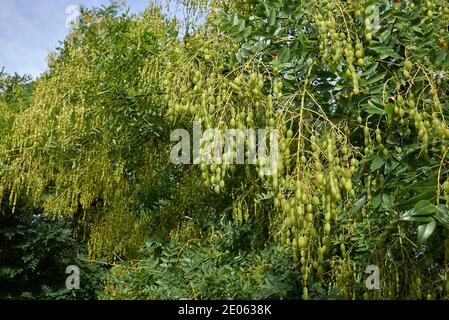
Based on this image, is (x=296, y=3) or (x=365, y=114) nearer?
Answer: (x=365, y=114)

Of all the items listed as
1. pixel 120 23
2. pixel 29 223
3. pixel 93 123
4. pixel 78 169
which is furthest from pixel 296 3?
pixel 29 223

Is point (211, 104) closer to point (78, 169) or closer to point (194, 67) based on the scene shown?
point (194, 67)

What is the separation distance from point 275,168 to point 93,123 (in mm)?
2193

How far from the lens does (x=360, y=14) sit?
1796 mm

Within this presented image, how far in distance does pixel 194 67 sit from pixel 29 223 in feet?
17.6

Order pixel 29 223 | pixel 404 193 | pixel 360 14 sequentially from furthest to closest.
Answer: pixel 29 223
pixel 360 14
pixel 404 193

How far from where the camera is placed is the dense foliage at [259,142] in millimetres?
1538

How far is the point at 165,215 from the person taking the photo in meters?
3.45

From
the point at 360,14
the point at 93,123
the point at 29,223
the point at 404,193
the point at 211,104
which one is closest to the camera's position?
the point at 404,193

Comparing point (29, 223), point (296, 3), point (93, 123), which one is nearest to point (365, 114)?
point (296, 3)

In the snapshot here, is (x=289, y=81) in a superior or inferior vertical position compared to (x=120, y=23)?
inferior

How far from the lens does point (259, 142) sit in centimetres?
157

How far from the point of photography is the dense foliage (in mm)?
Result: 1538

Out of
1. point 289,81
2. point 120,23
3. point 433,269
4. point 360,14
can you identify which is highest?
point 120,23
